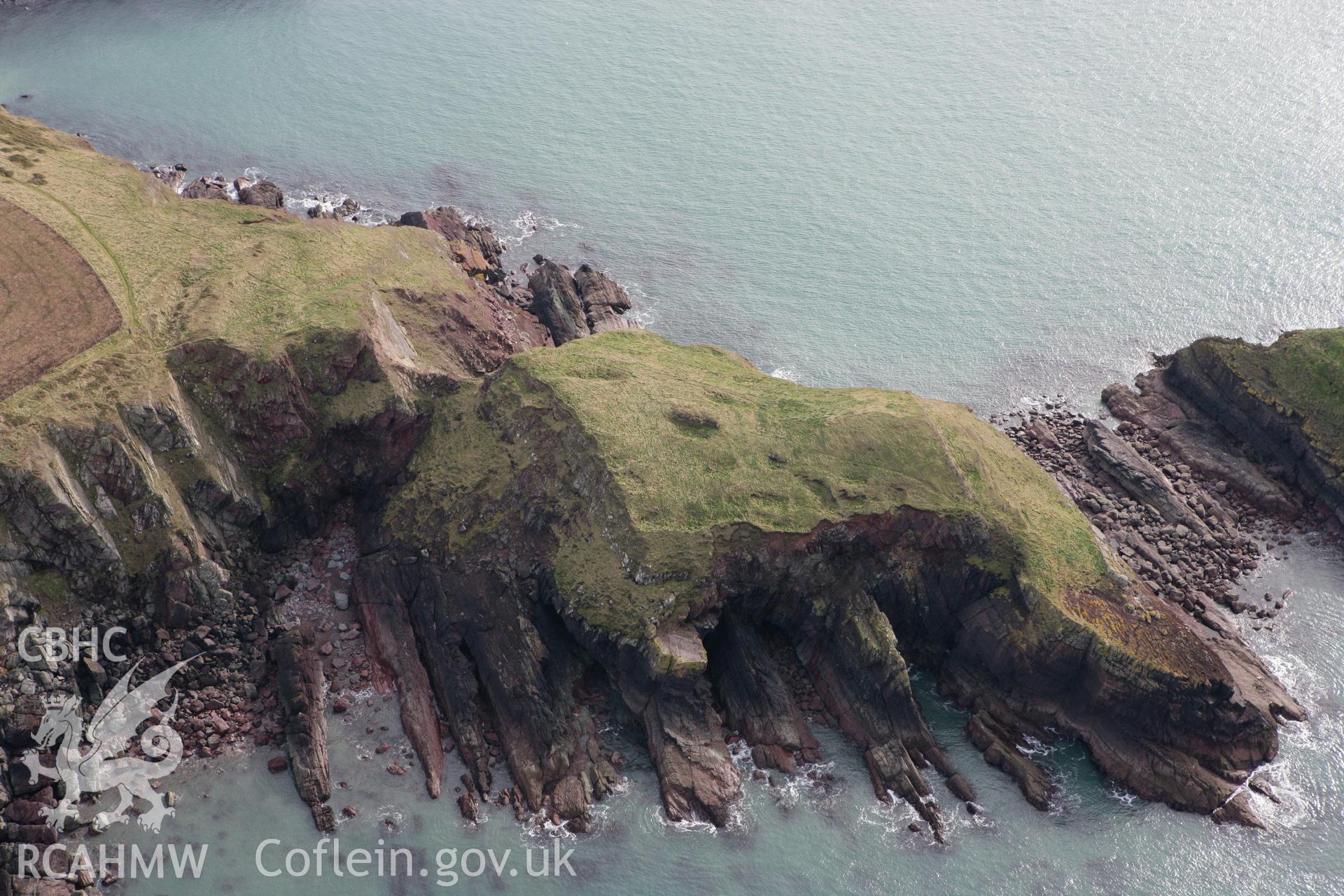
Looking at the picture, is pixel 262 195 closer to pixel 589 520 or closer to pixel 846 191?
pixel 589 520

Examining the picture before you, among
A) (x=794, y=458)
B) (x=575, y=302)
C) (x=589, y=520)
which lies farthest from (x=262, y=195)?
(x=794, y=458)

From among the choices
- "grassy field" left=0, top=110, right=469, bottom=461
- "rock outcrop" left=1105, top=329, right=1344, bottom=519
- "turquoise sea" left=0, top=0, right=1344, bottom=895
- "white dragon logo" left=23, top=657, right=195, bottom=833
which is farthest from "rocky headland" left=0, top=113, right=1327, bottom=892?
"rock outcrop" left=1105, top=329, right=1344, bottom=519

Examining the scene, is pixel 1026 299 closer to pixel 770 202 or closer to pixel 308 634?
pixel 770 202

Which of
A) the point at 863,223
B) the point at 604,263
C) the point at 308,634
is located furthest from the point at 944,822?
the point at 863,223

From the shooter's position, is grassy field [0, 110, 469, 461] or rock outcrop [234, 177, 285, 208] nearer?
grassy field [0, 110, 469, 461]

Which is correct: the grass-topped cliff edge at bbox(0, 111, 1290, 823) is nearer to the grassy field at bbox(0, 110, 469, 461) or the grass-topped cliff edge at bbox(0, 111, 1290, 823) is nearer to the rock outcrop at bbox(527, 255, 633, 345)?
the grassy field at bbox(0, 110, 469, 461)

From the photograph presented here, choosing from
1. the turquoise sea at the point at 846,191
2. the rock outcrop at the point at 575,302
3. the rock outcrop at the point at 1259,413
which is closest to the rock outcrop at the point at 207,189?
the turquoise sea at the point at 846,191

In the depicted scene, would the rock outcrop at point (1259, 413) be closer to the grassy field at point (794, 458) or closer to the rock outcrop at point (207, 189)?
the grassy field at point (794, 458)
